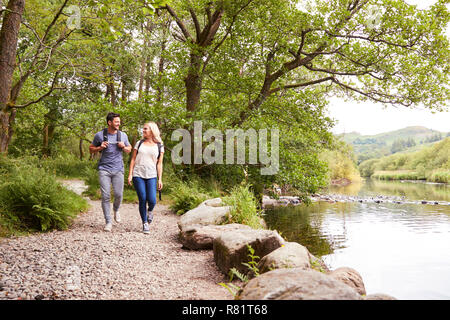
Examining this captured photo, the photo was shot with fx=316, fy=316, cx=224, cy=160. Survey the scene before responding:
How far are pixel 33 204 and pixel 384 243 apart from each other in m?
9.78

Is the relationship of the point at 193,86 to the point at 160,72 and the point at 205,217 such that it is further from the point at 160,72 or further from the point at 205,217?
the point at 205,217

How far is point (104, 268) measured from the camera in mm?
4379

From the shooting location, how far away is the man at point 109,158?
6.55 m

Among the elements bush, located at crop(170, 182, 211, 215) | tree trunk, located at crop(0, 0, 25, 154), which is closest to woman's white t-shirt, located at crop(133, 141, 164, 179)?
bush, located at crop(170, 182, 211, 215)

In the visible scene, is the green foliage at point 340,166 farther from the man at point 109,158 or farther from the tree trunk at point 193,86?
the man at point 109,158

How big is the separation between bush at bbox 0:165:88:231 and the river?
6371 millimetres

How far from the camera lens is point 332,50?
40.9 feet

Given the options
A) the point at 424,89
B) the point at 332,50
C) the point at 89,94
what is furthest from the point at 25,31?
the point at 424,89

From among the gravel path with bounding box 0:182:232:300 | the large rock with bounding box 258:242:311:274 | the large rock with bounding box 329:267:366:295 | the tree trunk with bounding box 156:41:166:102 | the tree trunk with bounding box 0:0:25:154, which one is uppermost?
the tree trunk with bounding box 156:41:166:102

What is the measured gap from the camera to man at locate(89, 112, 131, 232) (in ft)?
21.5

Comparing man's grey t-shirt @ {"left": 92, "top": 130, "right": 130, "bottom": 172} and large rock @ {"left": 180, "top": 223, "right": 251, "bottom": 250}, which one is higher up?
man's grey t-shirt @ {"left": 92, "top": 130, "right": 130, "bottom": 172}

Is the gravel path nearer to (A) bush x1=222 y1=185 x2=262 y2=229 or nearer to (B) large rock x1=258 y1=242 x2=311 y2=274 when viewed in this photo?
(B) large rock x1=258 y1=242 x2=311 y2=274

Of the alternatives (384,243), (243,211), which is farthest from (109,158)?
(384,243)

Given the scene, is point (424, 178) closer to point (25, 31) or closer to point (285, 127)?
point (285, 127)
